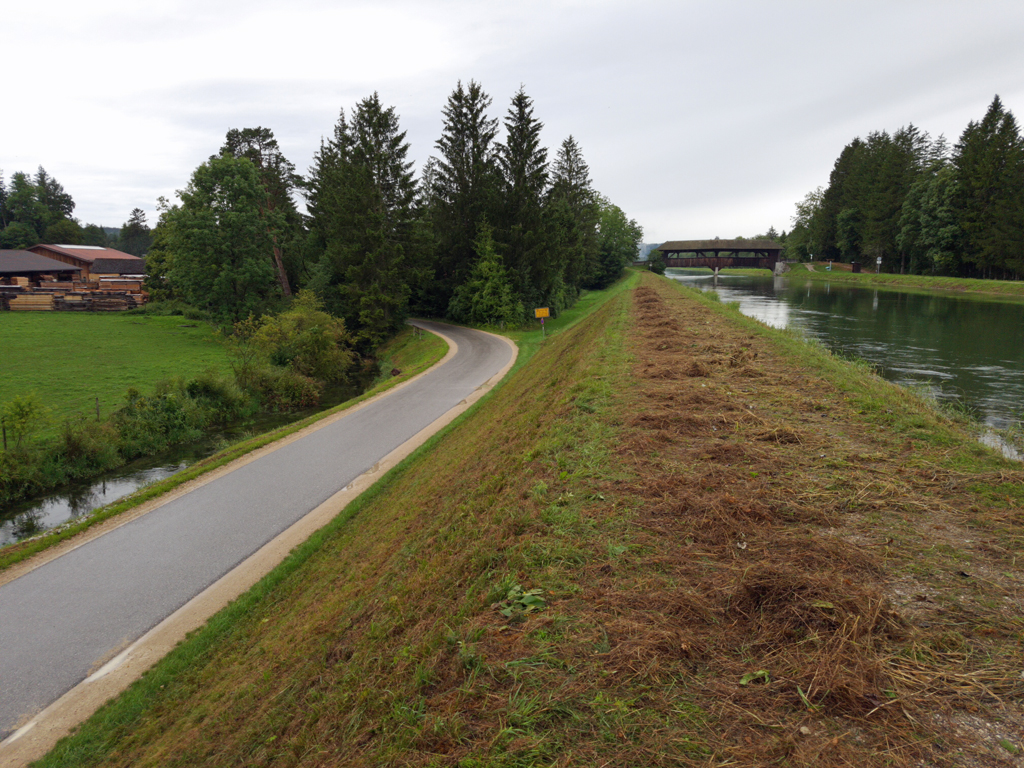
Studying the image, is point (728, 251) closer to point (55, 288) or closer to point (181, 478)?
point (55, 288)

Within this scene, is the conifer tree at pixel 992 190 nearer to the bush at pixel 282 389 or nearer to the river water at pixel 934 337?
the river water at pixel 934 337

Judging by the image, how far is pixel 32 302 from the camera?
51.2m

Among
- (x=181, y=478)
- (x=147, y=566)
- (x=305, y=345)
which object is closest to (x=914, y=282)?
(x=305, y=345)

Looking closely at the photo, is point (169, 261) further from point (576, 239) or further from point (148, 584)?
point (148, 584)

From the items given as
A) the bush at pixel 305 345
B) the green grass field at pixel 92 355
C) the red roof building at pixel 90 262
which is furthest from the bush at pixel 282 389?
the red roof building at pixel 90 262

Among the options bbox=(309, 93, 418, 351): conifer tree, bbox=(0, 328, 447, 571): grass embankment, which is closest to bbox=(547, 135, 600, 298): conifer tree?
bbox=(309, 93, 418, 351): conifer tree

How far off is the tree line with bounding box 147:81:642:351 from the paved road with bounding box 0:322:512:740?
80.4ft

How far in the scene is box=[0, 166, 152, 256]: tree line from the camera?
88.1m

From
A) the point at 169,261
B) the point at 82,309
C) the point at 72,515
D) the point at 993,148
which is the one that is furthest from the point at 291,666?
the point at 993,148

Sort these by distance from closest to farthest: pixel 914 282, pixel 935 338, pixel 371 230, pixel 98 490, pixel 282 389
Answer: pixel 98 490, pixel 282 389, pixel 935 338, pixel 371 230, pixel 914 282

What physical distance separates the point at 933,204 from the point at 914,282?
945cm

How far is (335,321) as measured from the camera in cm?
3312

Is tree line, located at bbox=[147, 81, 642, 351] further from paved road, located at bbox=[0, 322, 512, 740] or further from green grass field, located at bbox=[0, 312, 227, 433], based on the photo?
paved road, located at bbox=[0, 322, 512, 740]

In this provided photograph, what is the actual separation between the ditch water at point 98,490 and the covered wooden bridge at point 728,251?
3501 inches
